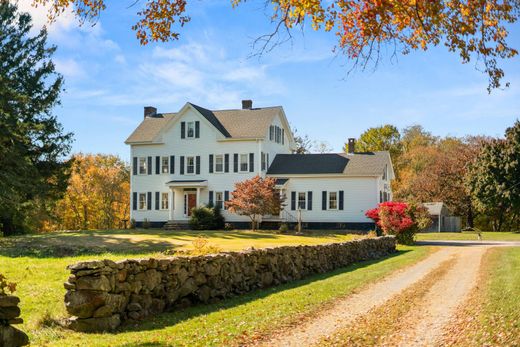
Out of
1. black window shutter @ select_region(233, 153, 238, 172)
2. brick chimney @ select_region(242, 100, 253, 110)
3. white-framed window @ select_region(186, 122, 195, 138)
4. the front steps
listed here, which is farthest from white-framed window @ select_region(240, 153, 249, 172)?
the front steps

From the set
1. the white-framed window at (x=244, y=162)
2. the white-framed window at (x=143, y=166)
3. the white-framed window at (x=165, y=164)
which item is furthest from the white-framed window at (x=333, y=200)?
the white-framed window at (x=143, y=166)

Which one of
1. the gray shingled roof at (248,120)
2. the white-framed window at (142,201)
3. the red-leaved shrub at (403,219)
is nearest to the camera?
the red-leaved shrub at (403,219)

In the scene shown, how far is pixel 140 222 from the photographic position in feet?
151

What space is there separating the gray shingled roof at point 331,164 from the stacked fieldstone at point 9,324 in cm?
3591

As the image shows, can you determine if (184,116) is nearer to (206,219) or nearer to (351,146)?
(206,219)

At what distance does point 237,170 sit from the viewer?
44281 mm

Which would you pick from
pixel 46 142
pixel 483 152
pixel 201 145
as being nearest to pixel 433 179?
pixel 483 152

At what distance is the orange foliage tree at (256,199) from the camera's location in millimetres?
39438

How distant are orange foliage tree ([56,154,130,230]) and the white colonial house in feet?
65.0

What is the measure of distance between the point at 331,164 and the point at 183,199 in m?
11.5

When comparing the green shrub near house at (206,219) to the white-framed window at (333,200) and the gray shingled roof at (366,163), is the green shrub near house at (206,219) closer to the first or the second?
the white-framed window at (333,200)

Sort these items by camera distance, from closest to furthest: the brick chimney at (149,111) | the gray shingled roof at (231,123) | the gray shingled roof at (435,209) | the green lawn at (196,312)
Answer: the green lawn at (196,312), the gray shingled roof at (231,123), the brick chimney at (149,111), the gray shingled roof at (435,209)

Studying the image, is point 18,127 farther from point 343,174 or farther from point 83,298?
point 83,298

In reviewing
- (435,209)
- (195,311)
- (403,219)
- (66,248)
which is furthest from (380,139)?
(195,311)
